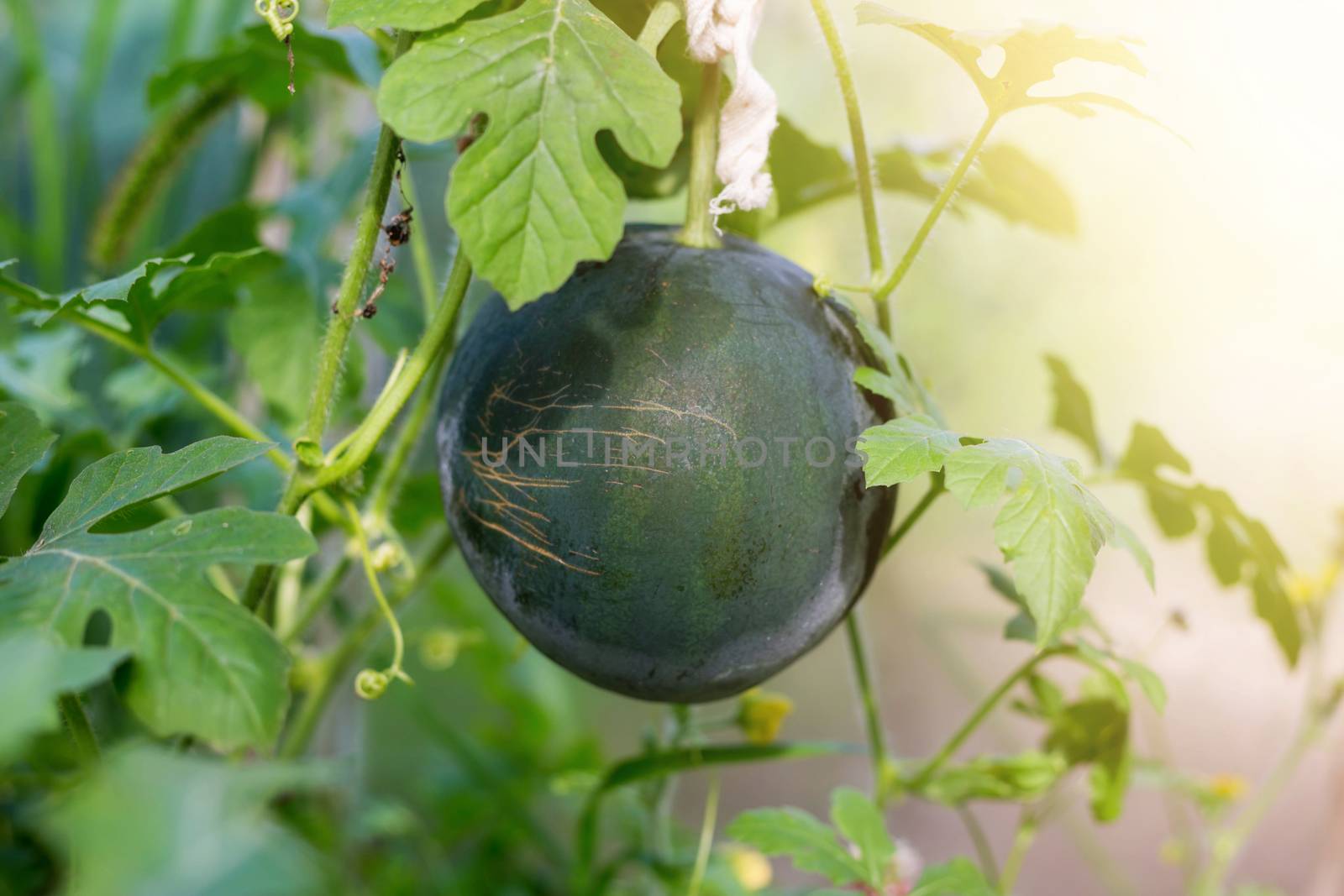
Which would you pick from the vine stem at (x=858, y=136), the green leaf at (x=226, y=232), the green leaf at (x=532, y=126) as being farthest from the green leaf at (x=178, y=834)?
the green leaf at (x=226, y=232)

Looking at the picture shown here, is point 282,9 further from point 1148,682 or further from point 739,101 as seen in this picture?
point 1148,682

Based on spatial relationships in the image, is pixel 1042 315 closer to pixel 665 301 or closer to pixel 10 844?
pixel 665 301

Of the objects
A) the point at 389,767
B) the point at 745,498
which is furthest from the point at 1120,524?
the point at 389,767

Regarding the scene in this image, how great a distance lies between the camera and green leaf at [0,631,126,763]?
0.25 metres

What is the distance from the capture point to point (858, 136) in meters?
0.58

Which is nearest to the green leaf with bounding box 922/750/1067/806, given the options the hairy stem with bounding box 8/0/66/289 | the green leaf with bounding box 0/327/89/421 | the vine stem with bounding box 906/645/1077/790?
the vine stem with bounding box 906/645/1077/790

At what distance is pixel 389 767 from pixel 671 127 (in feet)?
4.60

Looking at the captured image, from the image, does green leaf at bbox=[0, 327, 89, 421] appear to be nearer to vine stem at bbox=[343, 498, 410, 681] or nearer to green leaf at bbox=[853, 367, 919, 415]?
vine stem at bbox=[343, 498, 410, 681]

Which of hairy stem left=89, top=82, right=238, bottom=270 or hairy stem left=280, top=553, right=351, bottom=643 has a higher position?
hairy stem left=89, top=82, right=238, bottom=270

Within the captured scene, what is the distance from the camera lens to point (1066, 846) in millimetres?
1410

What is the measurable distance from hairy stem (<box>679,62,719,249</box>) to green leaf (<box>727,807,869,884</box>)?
391 millimetres

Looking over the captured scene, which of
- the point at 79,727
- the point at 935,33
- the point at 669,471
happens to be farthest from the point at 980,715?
the point at 79,727

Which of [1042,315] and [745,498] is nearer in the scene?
[745,498]

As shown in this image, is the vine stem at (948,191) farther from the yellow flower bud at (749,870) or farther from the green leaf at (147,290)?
the yellow flower bud at (749,870)
